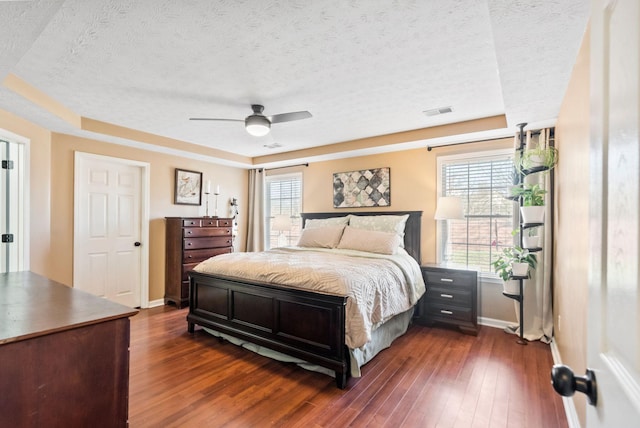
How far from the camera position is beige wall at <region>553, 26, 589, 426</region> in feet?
5.65

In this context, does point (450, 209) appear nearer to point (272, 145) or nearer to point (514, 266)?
point (514, 266)

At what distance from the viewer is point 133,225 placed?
443 cm

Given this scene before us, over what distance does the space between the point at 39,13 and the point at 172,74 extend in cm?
99

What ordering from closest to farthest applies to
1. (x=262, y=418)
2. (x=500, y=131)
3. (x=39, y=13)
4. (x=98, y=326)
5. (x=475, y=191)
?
(x=98, y=326), (x=39, y=13), (x=262, y=418), (x=500, y=131), (x=475, y=191)

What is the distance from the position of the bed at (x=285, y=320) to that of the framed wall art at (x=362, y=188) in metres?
1.77

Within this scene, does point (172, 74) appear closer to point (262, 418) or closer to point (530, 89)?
point (262, 418)

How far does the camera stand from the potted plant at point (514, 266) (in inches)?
124

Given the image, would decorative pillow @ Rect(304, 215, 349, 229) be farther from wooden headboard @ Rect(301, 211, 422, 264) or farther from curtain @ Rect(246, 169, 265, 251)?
curtain @ Rect(246, 169, 265, 251)

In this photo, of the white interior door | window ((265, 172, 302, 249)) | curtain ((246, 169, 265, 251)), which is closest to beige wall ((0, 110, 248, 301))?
curtain ((246, 169, 265, 251))

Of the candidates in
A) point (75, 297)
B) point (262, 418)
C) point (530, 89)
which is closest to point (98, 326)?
point (75, 297)

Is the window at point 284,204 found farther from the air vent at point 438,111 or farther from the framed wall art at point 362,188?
the air vent at point 438,111

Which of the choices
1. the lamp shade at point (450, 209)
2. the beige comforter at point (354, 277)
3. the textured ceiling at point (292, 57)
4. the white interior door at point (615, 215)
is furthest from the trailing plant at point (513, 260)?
the white interior door at point (615, 215)

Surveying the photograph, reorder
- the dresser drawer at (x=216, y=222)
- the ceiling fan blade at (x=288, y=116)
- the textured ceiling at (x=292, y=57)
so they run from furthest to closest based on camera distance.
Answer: the dresser drawer at (x=216, y=222) < the ceiling fan blade at (x=288, y=116) < the textured ceiling at (x=292, y=57)

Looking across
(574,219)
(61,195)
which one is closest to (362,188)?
(574,219)
